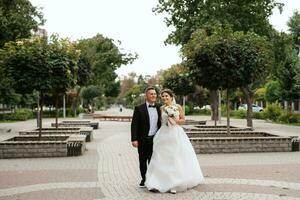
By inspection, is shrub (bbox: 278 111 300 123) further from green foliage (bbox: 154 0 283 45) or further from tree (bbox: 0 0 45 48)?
tree (bbox: 0 0 45 48)

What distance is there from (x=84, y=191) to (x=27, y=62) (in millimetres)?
7894

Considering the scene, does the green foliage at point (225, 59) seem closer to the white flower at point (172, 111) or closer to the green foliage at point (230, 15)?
the white flower at point (172, 111)

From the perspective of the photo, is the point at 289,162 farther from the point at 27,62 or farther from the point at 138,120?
the point at 27,62

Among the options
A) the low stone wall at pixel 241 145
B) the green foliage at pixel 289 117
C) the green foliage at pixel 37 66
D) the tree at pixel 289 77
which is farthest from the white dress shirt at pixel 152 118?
the green foliage at pixel 289 117

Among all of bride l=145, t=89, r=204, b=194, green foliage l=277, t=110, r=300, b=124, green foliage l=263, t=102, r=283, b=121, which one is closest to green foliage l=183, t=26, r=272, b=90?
bride l=145, t=89, r=204, b=194

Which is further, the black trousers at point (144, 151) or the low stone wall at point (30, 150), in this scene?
the low stone wall at point (30, 150)

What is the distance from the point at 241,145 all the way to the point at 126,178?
610 cm

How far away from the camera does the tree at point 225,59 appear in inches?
669

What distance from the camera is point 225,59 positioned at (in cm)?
1694

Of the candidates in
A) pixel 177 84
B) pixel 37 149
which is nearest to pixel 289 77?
pixel 177 84

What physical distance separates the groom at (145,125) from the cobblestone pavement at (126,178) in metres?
0.74

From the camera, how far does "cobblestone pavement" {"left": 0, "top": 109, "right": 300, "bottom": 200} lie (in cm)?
834

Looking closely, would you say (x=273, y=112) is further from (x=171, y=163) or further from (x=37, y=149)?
(x=171, y=163)

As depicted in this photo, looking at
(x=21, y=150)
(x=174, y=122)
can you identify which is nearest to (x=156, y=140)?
(x=174, y=122)
